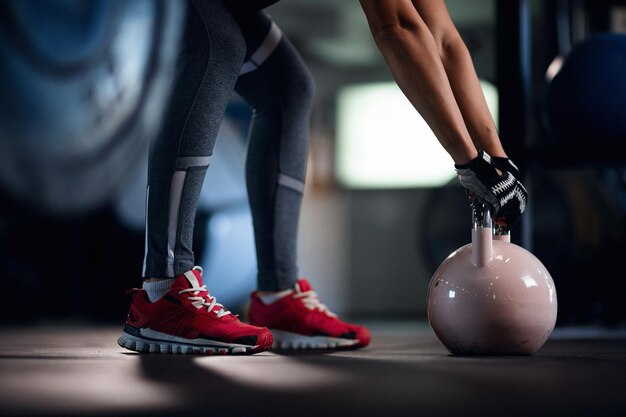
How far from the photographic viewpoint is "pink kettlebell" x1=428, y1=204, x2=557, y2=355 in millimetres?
1392

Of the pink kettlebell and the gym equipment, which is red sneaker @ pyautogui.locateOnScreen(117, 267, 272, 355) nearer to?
the pink kettlebell

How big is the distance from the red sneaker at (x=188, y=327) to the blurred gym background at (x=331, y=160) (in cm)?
52

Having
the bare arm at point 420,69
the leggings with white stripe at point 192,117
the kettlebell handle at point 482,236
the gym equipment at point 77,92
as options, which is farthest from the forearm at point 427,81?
the gym equipment at point 77,92

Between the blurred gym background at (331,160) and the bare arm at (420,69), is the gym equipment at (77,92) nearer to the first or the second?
the blurred gym background at (331,160)

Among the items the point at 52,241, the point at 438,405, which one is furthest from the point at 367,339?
the point at 52,241

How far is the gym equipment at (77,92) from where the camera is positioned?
176 inches

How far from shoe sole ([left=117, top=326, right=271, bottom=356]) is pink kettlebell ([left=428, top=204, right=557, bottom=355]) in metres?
0.34

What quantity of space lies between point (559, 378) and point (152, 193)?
0.80m

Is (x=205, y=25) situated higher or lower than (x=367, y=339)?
higher

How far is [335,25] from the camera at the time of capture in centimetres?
613

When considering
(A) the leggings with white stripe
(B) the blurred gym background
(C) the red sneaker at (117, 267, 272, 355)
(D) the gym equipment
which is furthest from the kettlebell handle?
(D) the gym equipment

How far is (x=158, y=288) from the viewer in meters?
1.48

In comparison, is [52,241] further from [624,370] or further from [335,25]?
[624,370]

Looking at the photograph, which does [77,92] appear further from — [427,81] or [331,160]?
[427,81]
